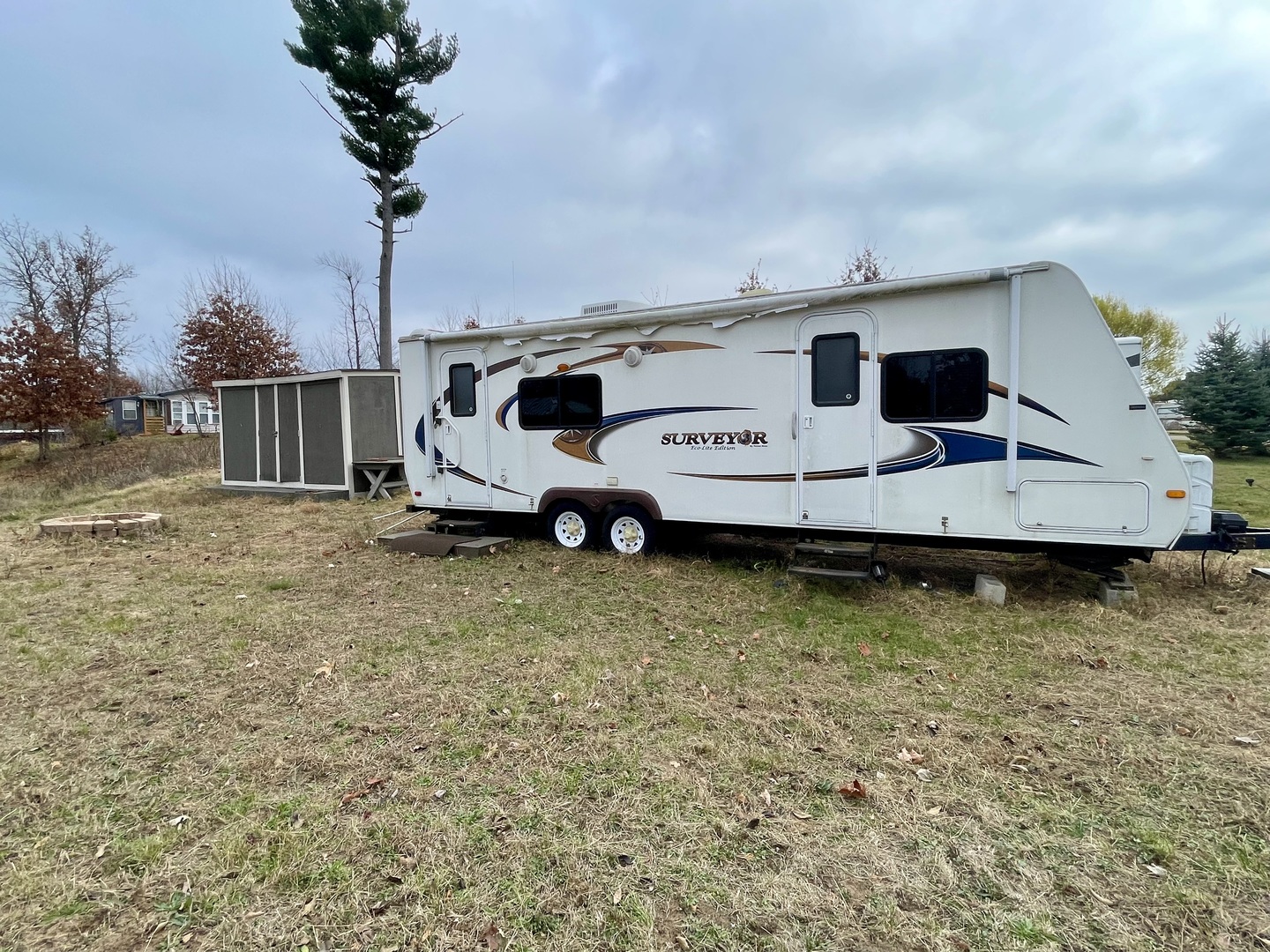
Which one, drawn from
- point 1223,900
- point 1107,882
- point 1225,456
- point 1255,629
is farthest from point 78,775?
point 1225,456

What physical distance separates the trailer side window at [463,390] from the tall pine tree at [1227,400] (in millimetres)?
18466

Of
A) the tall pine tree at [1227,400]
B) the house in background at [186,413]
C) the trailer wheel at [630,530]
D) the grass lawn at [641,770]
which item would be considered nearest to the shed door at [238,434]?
the grass lawn at [641,770]

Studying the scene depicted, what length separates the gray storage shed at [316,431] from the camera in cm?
1256

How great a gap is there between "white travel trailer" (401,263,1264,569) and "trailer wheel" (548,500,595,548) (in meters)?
0.02

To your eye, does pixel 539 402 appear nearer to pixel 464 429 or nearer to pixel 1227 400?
pixel 464 429

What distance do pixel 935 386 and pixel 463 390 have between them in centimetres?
542

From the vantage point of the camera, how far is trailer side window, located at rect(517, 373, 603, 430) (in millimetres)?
7312

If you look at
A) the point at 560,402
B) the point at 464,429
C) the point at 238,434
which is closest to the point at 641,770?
the point at 560,402

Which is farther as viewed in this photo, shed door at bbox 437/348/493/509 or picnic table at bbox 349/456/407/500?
picnic table at bbox 349/456/407/500

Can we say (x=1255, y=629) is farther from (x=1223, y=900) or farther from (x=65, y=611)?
(x=65, y=611)

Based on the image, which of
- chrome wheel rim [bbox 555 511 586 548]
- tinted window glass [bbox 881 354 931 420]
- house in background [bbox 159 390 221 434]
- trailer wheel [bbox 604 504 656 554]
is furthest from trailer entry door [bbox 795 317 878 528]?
house in background [bbox 159 390 221 434]

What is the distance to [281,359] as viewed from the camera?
28203mm

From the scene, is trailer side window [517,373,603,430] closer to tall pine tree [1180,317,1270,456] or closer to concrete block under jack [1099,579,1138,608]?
concrete block under jack [1099,579,1138,608]

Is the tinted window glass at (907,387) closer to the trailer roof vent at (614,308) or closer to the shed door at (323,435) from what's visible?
the trailer roof vent at (614,308)
